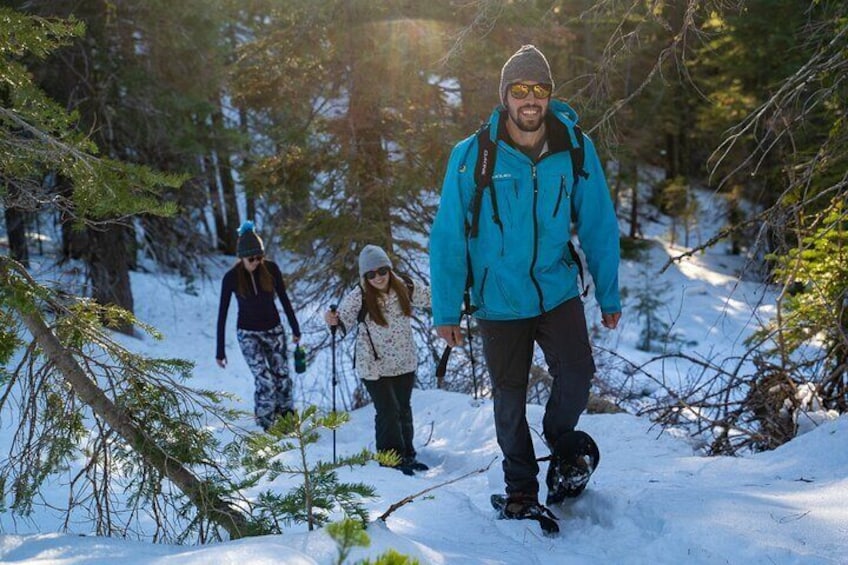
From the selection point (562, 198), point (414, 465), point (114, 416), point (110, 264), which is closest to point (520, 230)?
point (562, 198)

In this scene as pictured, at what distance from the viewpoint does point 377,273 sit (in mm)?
6656

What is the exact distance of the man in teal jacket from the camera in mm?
3982

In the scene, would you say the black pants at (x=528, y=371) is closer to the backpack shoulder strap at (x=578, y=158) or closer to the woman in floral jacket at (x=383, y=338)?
the backpack shoulder strap at (x=578, y=158)

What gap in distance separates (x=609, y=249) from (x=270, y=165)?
25.5 ft

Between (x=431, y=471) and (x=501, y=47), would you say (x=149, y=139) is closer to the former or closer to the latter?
(x=501, y=47)

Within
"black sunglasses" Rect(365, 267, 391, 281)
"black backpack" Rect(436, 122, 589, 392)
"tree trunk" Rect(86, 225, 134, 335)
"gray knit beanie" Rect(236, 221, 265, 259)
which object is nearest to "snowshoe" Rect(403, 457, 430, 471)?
"black sunglasses" Rect(365, 267, 391, 281)

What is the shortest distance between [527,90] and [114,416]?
8.80 feet

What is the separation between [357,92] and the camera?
10633 millimetres

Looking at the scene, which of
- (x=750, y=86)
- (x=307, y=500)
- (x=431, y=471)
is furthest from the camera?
(x=750, y=86)

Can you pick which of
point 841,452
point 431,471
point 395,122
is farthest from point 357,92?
point 841,452

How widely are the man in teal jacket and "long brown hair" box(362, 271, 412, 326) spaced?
2.57m

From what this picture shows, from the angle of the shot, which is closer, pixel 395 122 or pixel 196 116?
pixel 395 122

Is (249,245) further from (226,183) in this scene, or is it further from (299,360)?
(226,183)

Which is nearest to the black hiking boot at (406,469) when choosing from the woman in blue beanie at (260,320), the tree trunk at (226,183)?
the woman in blue beanie at (260,320)
